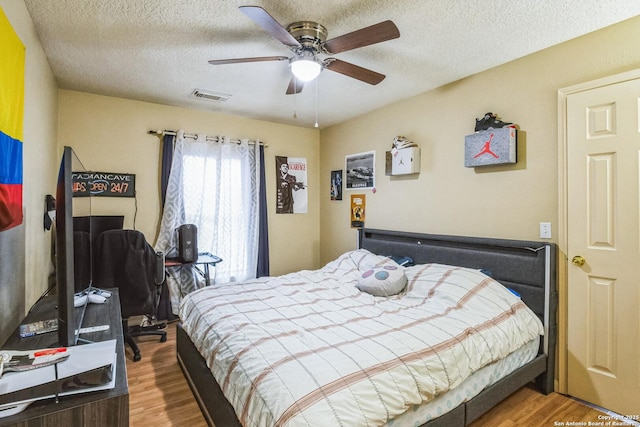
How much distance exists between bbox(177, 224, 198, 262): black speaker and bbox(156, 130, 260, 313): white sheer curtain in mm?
190

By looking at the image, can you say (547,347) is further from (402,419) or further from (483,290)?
(402,419)

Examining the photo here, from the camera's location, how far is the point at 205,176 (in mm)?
3877

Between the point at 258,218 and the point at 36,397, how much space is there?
10.8 ft

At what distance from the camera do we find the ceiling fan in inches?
68.6

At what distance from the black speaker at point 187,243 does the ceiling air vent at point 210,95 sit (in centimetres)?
138

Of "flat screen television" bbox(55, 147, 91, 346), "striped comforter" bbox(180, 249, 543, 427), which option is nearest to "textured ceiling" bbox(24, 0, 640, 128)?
"flat screen television" bbox(55, 147, 91, 346)

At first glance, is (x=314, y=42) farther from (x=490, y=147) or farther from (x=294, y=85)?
(x=490, y=147)

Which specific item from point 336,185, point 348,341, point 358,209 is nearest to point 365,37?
point 348,341

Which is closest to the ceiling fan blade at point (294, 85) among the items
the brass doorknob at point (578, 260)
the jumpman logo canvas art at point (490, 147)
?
the jumpman logo canvas art at point (490, 147)

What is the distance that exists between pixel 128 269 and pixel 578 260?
3.46 m

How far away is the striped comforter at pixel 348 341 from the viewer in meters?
1.32

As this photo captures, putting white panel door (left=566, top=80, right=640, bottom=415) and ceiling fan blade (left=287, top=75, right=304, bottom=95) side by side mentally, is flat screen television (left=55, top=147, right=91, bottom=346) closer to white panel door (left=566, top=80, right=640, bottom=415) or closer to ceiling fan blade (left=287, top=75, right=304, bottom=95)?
ceiling fan blade (left=287, top=75, right=304, bottom=95)

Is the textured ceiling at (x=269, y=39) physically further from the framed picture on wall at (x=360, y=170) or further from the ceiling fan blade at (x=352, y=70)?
the framed picture on wall at (x=360, y=170)

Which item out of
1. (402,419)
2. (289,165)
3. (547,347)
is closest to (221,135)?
(289,165)
